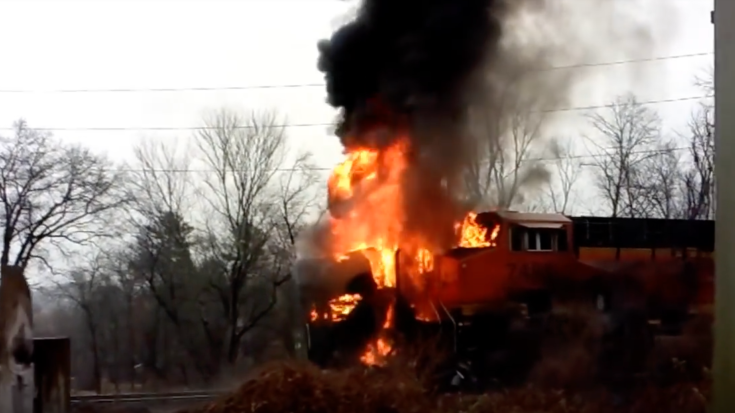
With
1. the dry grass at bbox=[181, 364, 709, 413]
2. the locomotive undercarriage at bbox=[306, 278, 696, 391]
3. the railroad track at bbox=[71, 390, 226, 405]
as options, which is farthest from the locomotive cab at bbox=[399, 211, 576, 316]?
the railroad track at bbox=[71, 390, 226, 405]

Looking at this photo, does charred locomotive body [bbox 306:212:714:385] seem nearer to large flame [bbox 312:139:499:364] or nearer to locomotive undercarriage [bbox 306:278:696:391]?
locomotive undercarriage [bbox 306:278:696:391]

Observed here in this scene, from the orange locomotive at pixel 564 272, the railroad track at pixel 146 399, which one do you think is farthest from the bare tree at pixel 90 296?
the orange locomotive at pixel 564 272

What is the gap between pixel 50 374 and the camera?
12.2 m

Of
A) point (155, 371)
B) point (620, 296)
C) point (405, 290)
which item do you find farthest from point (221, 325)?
point (620, 296)

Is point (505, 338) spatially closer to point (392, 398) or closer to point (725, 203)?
point (392, 398)

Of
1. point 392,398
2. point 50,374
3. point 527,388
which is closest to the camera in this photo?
point 50,374

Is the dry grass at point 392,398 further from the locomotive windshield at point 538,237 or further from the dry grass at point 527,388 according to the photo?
the locomotive windshield at point 538,237

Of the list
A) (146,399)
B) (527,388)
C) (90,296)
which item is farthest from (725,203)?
(90,296)

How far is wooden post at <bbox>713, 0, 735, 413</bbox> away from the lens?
8.83 meters

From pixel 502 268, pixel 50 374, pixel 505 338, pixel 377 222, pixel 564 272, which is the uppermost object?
pixel 377 222

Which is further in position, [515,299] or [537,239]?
[537,239]

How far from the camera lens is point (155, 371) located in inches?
1219

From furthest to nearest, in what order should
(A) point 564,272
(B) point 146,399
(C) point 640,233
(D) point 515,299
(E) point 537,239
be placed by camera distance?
(B) point 146,399 < (C) point 640,233 < (E) point 537,239 < (A) point 564,272 < (D) point 515,299

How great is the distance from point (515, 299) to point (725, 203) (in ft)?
27.5
